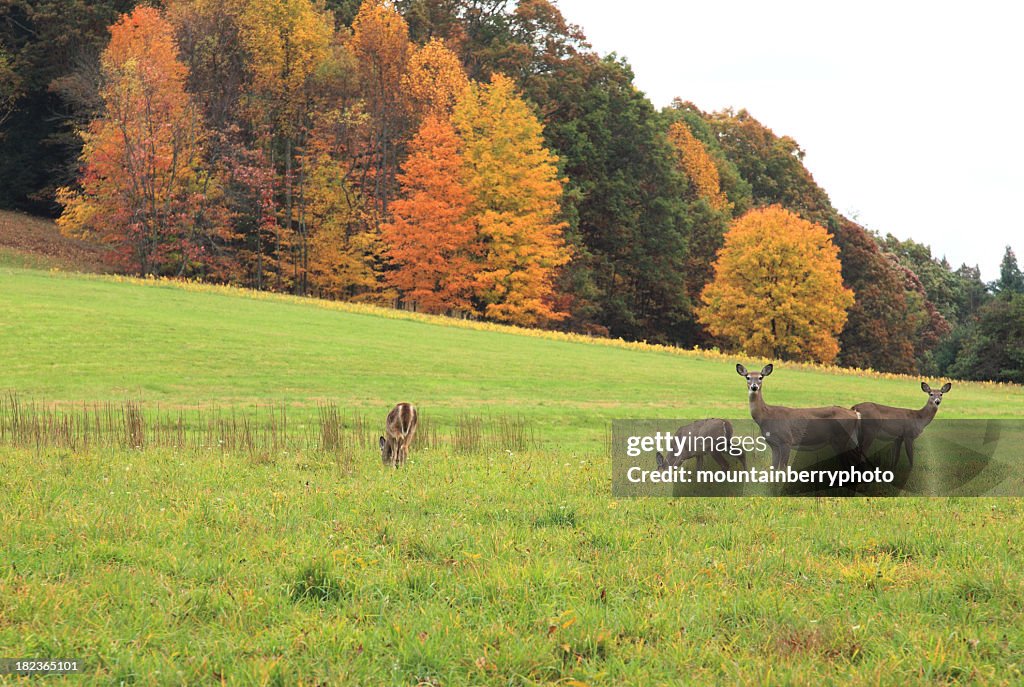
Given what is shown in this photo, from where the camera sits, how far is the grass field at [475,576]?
525 centimetres

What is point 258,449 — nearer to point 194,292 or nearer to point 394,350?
point 394,350

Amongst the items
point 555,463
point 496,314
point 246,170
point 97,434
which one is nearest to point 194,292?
point 246,170

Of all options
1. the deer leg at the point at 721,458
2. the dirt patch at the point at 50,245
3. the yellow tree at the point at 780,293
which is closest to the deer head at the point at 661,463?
the deer leg at the point at 721,458

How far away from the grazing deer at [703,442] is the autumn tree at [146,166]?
47903mm

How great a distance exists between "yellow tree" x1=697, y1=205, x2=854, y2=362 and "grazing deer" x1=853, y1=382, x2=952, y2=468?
51.7 m

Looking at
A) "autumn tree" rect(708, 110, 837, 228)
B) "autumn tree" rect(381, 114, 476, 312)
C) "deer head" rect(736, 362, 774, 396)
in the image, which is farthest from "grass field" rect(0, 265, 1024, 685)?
"autumn tree" rect(708, 110, 837, 228)

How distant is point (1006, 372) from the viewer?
6462cm

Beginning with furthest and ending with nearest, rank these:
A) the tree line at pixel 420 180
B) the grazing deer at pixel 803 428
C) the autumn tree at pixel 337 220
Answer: the autumn tree at pixel 337 220, the tree line at pixel 420 180, the grazing deer at pixel 803 428

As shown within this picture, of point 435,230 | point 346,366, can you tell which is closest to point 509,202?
point 435,230

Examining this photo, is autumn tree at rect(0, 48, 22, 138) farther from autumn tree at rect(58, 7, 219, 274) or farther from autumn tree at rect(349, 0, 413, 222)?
autumn tree at rect(349, 0, 413, 222)

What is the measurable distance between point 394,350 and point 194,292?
55.9ft

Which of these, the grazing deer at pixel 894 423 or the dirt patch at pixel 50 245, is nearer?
the grazing deer at pixel 894 423

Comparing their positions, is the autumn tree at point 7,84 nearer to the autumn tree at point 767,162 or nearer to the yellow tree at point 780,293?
the yellow tree at point 780,293

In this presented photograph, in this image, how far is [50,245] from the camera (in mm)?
63750
